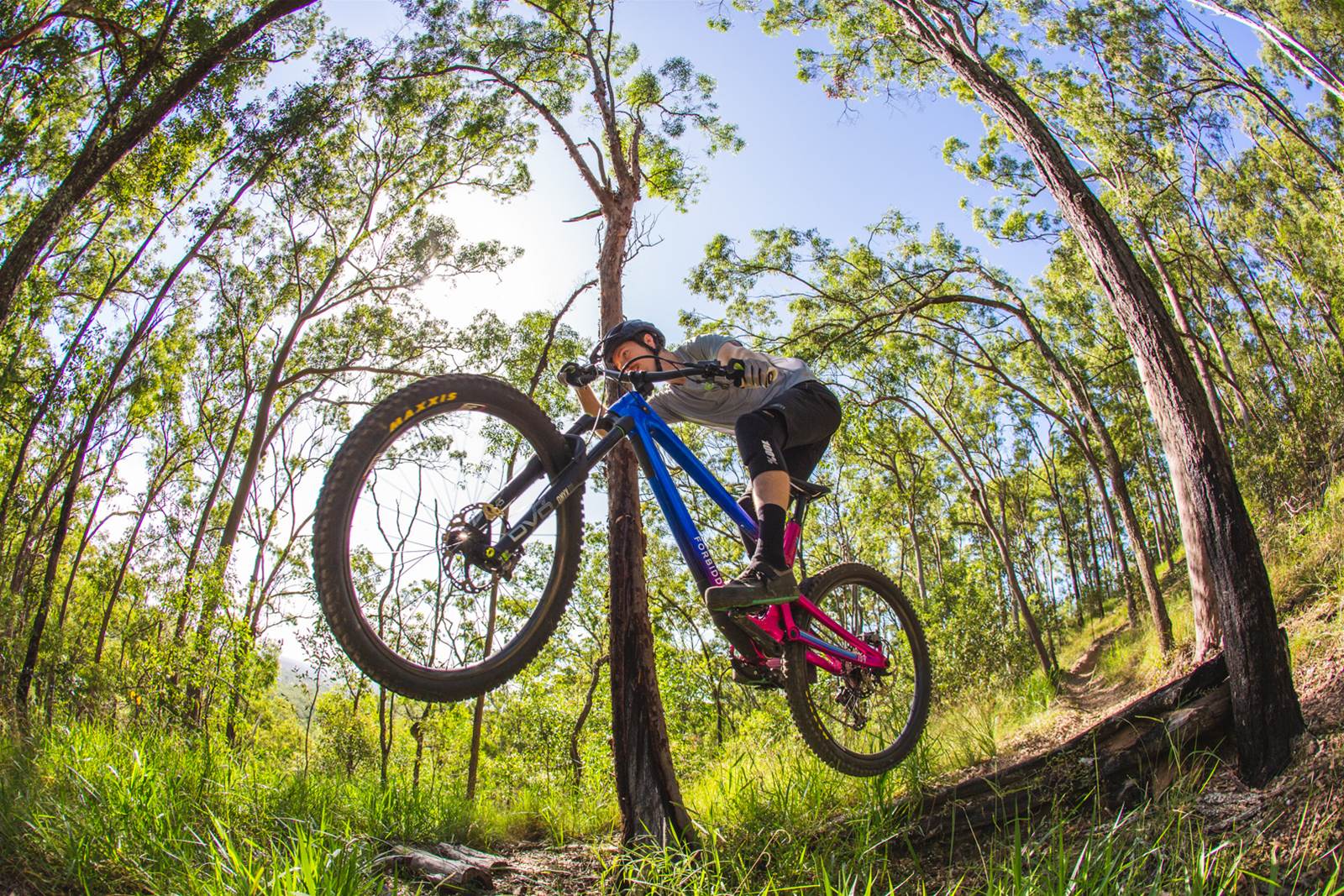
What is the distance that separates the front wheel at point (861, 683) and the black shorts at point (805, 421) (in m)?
0.65

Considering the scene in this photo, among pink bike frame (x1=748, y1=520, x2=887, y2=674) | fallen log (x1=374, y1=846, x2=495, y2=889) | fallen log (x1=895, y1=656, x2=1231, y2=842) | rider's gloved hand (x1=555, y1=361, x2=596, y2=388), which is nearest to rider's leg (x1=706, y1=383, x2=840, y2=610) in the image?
pink bike frame (x1=748, y1=520, x2=887, y2=674)

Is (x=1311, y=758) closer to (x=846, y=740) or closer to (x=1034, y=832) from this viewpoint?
(x=1034, y=832)

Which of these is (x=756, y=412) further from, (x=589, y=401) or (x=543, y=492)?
(x=543, y=492)

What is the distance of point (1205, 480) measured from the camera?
11.2ft

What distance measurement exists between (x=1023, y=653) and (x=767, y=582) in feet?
62.8

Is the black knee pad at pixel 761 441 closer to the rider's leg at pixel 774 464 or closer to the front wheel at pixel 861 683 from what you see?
the rider's leg at pixel 774 464

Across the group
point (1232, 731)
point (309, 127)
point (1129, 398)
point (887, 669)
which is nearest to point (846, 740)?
point (887, 669)

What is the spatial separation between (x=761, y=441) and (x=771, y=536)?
47cm

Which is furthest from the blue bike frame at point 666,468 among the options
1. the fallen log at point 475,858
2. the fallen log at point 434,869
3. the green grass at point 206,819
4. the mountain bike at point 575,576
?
the fallen log at point 475,858

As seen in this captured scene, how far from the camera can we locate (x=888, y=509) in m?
23.8

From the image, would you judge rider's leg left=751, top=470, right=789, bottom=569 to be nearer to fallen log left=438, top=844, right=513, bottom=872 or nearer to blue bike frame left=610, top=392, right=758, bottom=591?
blue bike frame left=610, top=392, right=758, bottom=591

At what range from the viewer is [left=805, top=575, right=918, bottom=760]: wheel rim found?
3.81 meters

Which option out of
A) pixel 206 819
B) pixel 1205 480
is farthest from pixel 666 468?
pixel 206 819

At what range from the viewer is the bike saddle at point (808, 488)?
3596 mm
